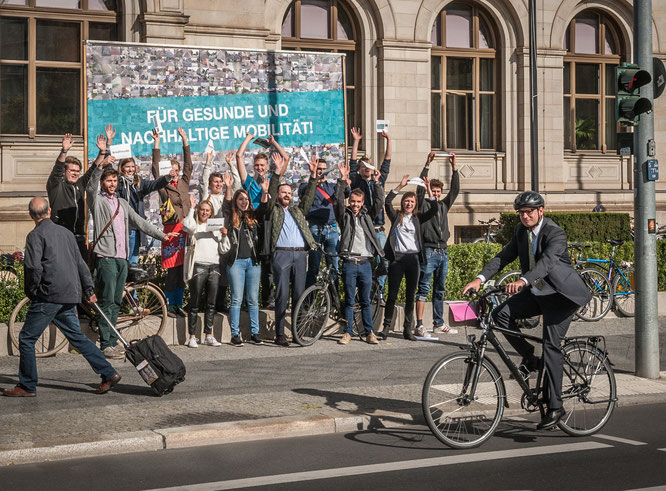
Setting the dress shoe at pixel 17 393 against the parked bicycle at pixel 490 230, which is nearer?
the dress shoe at pixel 17 393

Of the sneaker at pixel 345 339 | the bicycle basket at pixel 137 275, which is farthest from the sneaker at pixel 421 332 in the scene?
the bicycle basket at pixel 137 275

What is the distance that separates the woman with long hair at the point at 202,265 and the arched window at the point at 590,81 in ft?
49.4

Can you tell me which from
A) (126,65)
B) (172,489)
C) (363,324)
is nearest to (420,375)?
(363,324)

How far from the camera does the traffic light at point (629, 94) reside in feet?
34.6

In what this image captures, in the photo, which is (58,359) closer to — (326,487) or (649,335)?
(326,487)

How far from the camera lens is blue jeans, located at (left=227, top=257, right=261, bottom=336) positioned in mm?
12398

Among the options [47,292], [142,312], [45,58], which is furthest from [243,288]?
[45,58]

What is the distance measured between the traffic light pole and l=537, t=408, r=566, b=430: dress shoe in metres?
2.99

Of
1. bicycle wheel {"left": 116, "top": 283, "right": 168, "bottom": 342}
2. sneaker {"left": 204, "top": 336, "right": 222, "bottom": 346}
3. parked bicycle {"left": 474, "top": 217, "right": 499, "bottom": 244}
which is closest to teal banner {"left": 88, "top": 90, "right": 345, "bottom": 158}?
bicycle wheel {"left": 116, "top": 283, "right": 168, "bottom": 342}

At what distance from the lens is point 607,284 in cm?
1538

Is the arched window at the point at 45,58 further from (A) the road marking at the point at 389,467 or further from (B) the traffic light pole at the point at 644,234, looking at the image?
(A) the road marking at the point at 389,467

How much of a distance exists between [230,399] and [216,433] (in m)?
1.27

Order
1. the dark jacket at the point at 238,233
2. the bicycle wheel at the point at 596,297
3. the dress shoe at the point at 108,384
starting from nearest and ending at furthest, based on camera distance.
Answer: the dress shoe at the point at 108,384
the dark jacket at the point at 238,233
the bicycle wheel at the point at 596,297

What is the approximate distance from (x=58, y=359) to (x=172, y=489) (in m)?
5.33
